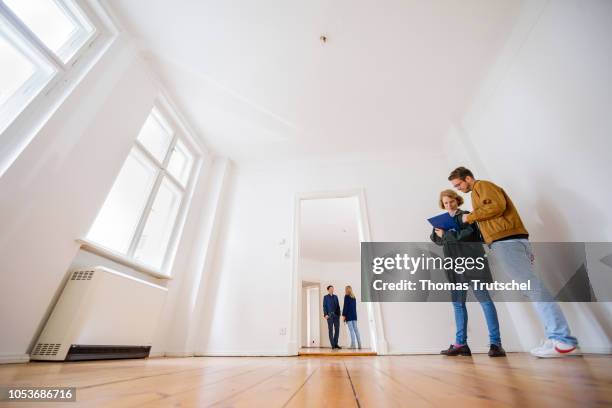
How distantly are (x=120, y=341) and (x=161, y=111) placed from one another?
2.39 metres

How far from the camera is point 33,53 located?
175 centimetres

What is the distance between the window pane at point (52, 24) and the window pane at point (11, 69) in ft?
0.63

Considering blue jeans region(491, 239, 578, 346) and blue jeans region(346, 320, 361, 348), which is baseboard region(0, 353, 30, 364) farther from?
blue jeans region(346, 320, 361, 348)

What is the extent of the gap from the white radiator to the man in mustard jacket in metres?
2.72

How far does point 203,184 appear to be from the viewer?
3.64m

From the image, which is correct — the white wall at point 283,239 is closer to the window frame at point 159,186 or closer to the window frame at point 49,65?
the window frame at point 159,186

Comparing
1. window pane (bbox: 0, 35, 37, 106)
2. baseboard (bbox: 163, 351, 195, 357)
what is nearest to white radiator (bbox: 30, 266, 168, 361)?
baseboard (bbox: 163, 351, 195, 357)

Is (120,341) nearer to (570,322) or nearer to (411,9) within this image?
(570,322)

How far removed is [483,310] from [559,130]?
1.41 metres

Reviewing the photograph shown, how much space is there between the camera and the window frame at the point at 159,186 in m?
2.37

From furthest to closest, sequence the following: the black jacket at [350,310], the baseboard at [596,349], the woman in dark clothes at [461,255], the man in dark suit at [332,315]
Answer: the man in dark suit at [332,315] → the black jacket at [350,310] → the woman in dark clothes at [461,255] → the baseboard at [596,349]

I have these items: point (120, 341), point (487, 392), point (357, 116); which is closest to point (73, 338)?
point (120, 341)

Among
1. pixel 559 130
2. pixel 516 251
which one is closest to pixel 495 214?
pixel 516 251

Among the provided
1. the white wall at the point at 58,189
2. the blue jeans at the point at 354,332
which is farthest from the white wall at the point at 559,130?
the white wall at the point at 58,189
